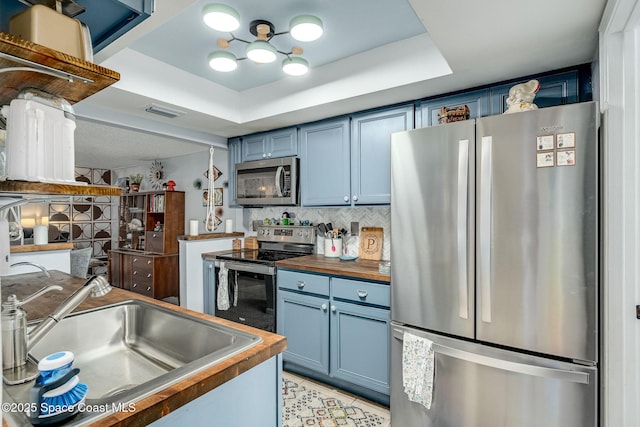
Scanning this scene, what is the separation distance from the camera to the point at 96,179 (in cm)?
675

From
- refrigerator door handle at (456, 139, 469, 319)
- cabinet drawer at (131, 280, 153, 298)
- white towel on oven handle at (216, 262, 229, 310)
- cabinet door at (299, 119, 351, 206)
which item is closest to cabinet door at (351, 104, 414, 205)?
cabinet door at (299, 119, 351, 206)

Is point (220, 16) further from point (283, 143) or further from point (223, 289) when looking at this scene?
point (223, 289)

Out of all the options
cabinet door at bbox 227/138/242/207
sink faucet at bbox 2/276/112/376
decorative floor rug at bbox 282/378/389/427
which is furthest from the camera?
cabinet door at bbox 227/138/242/207

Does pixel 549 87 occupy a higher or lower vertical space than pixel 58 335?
higher

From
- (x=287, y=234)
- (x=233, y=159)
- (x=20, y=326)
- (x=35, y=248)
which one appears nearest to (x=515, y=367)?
(x=20, y=326)

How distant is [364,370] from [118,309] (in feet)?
5.22

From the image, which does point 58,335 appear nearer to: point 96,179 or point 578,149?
point 578,149

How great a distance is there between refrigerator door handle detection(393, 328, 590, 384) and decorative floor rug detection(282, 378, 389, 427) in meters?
0.75

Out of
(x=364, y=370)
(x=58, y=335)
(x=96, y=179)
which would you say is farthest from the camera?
(x=96, y=179)

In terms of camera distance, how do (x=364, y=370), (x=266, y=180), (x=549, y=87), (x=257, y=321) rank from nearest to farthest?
1. (x=549, y=87)
2. (x=364, y=370)
3. (x=257, y=321)
4. (x=266, y=180)

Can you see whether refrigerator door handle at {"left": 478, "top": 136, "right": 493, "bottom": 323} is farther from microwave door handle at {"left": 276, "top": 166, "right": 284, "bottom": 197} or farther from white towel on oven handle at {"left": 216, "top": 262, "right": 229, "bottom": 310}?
white towel on oven handle at {"left": 216, "top": 262, "right": 229, "bottom": 310}

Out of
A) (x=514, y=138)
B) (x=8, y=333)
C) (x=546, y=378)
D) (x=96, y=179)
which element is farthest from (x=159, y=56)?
(x=96, y=179)

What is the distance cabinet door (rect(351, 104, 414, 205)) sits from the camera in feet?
8.23

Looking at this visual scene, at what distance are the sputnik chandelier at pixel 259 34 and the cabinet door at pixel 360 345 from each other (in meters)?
1.69
